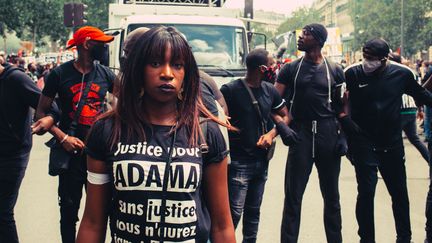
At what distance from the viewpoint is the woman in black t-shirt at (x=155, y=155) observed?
2.77 meters

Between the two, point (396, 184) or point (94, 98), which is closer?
point (94, 98)

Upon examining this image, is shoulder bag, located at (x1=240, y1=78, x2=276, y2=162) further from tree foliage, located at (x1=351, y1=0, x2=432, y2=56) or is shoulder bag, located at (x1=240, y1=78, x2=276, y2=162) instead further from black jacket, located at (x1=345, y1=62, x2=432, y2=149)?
tree foliage, located at (x1=351, y1=0, x2=432, y2=56)

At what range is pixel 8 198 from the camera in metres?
5.18

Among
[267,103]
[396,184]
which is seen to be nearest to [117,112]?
[267,103]

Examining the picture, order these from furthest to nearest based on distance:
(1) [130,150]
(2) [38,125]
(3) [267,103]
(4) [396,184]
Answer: (4) [396,184] < (3) [267,103] < (2) [38,125] < (1) [130,150]

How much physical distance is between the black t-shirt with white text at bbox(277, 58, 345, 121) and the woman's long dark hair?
10.1ft

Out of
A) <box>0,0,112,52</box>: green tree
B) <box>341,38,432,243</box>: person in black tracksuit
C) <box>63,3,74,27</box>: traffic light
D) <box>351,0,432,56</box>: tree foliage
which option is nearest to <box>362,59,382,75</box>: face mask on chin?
<box>341,38,432,243</box>: person in black tracksuit

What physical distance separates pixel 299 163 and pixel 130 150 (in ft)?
11.0

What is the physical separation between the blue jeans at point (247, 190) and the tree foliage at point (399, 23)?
159ft

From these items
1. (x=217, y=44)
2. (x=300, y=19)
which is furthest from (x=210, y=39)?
(x=300, y=19)

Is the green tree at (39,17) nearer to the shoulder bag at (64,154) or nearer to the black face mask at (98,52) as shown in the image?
the black face mask at (98,52)

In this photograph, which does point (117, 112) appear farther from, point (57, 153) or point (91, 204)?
point (57, 153)

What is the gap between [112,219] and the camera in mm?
2922

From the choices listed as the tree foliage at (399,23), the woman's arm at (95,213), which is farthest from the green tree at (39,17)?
the woman's arm at (95,213)
